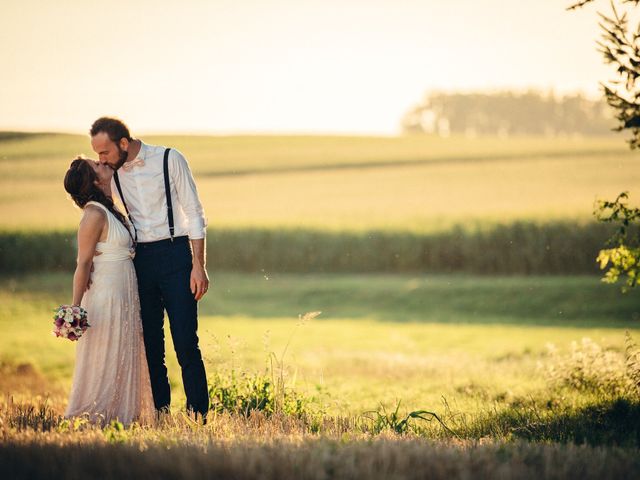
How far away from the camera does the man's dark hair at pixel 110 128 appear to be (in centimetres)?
649

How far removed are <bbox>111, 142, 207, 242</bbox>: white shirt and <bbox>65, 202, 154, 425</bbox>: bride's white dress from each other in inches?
8.4

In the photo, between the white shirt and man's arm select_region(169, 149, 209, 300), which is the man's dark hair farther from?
man's arm select_region(169, 149, 209, 300)

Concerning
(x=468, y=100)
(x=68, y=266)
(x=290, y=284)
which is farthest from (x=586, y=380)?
(x=468, y=100)

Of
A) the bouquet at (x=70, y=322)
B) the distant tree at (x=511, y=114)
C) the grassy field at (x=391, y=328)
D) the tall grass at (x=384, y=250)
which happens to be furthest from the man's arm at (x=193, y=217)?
the distant tree at (x=511, y=114)

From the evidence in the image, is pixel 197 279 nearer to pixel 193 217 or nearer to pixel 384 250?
pixel 193 217

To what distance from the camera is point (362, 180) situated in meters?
40.7

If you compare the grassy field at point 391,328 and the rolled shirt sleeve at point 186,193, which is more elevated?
the rolled shirt sleeve at point 186,193

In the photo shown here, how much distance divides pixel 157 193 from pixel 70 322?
3.94 ft

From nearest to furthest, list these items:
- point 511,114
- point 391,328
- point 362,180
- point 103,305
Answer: point 103,305 → point 391,328 → point 362,180 → point 511,114

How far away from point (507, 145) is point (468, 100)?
36.6 metres

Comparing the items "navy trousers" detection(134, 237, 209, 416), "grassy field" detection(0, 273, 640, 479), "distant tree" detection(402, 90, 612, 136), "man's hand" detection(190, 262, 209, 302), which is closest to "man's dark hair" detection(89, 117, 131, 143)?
"navy trousers" detection(134, 237, 209, 416)

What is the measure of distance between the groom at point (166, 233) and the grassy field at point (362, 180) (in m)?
17.4

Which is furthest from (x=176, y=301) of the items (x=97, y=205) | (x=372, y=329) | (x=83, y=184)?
(x=372, y=329)

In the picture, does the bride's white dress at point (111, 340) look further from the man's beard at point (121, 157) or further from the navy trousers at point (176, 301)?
the man's beard at point (121, 157)
